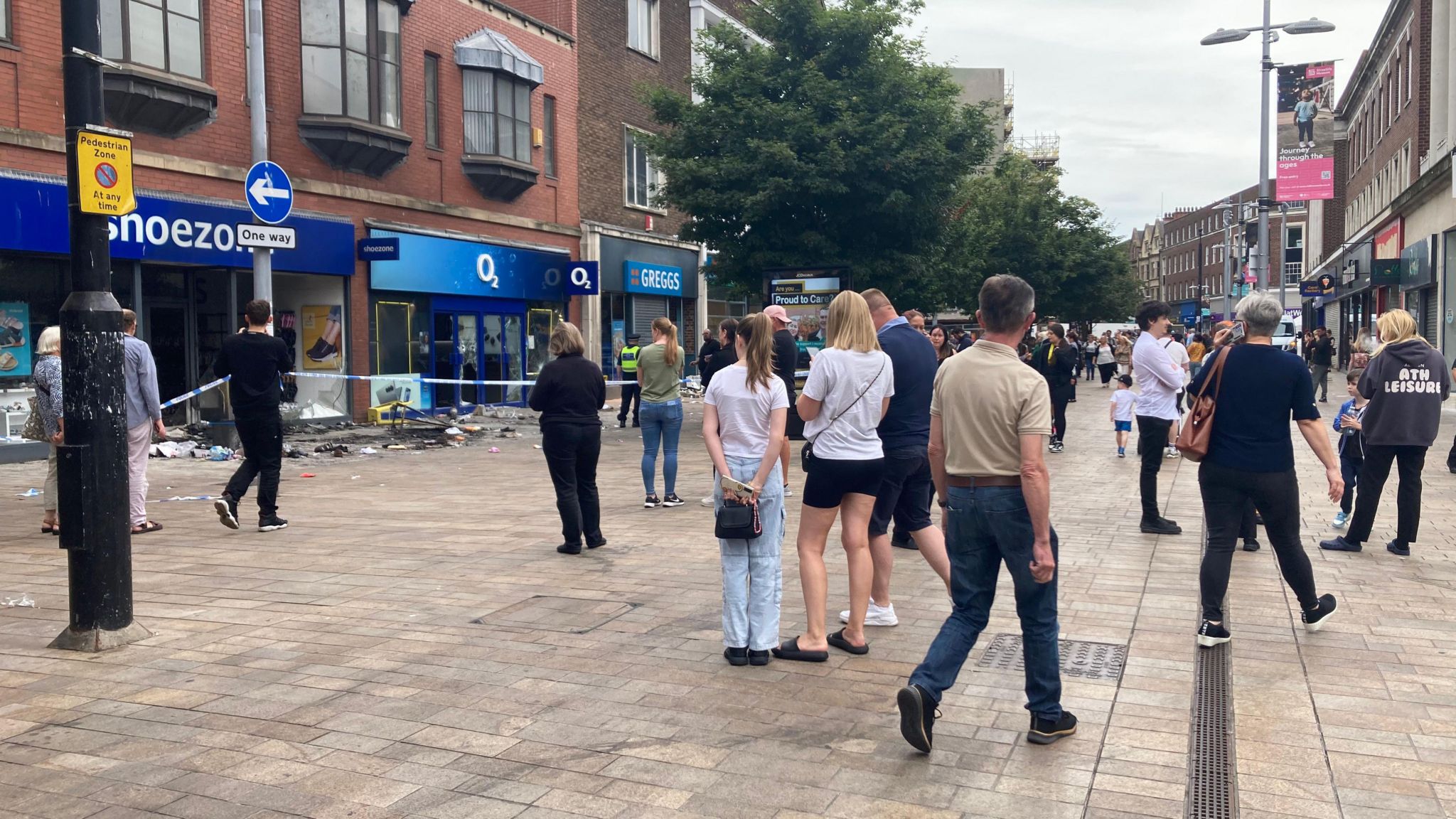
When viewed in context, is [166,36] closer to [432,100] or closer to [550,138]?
[432,100]

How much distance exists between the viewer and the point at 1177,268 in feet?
373

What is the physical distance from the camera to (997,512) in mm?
4148

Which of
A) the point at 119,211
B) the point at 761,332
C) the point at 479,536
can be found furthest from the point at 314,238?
the point at 761,332

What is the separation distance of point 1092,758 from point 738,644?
5.74 feet

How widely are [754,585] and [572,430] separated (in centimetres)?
329

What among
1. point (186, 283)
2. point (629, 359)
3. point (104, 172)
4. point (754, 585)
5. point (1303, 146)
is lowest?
point (754, 585)

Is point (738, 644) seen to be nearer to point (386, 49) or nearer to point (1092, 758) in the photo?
point (1092, 758)

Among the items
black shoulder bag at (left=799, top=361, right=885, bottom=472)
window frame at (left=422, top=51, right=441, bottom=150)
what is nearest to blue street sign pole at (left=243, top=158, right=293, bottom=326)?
window frame at (left=422, top=51, right=441, bottom=150)

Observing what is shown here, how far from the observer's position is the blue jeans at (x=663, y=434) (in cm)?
1055

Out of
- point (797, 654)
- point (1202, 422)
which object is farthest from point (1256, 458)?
point (797, 654)

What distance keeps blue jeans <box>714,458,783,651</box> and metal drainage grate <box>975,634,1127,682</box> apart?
98 centimetres

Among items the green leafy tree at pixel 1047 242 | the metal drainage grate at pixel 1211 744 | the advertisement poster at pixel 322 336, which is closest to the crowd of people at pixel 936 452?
the metal drainage grate at pixel 1211 744

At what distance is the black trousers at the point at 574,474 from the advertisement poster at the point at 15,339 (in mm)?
8945

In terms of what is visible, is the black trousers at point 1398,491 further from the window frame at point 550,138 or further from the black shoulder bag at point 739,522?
the window frame at point 550,138
